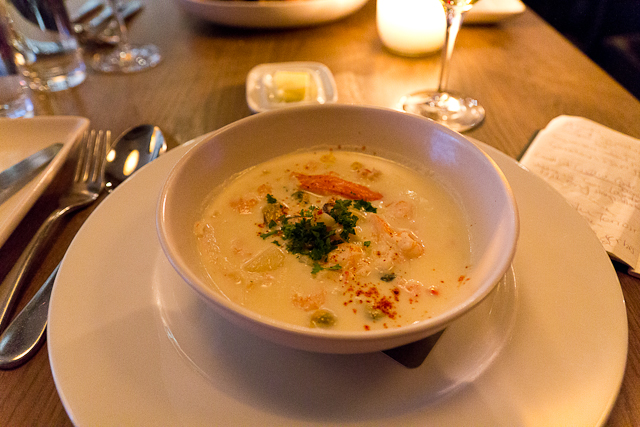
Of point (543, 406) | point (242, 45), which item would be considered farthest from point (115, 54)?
point (543, 406)

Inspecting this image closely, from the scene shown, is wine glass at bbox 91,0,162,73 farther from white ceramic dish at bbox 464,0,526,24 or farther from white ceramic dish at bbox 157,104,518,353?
white ceramic dish at bbox 464,0,526,24

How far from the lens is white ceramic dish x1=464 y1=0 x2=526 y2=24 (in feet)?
9.51

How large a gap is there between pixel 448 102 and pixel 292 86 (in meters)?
0.84

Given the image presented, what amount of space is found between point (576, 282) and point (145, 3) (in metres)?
3.90

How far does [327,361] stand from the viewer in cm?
94

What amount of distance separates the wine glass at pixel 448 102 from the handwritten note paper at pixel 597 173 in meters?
0.35

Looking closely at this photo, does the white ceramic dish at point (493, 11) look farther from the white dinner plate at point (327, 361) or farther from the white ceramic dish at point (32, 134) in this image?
the white ceramic dish at point (32, 134)

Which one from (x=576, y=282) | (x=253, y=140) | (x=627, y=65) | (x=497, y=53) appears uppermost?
(x=253, y=140)

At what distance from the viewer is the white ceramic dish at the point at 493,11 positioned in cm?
A: 290

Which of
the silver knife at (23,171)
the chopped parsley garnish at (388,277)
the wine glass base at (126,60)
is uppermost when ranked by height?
the silver knife at (23,171)

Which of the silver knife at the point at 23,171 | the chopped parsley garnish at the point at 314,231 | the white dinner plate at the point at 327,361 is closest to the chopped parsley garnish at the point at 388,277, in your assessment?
the chopped parsley garnish at the point at 314,231

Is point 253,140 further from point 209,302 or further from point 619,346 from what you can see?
point 619,346

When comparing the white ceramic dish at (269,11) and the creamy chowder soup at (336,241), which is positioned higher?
the white ceramic dish at (269,11)

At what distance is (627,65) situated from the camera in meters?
4.04
